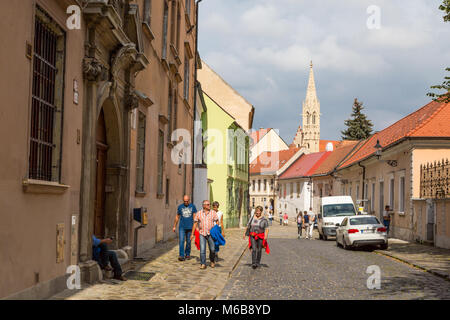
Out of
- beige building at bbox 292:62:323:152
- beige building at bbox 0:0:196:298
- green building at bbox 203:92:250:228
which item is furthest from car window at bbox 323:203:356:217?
beige building at bbox 292:62:323:152

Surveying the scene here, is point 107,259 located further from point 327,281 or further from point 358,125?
point 358,125

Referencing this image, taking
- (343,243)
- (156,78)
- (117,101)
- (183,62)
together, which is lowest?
(343,243)

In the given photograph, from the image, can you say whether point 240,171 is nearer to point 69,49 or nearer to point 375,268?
point 375,268

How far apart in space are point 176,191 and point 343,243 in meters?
7.26

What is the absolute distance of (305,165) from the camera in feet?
243

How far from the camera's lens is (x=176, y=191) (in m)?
24.0

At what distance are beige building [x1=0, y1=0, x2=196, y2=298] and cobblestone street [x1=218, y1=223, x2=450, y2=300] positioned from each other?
2.90 metres

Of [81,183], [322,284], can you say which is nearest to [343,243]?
[322,284]

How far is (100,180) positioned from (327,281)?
5416mm

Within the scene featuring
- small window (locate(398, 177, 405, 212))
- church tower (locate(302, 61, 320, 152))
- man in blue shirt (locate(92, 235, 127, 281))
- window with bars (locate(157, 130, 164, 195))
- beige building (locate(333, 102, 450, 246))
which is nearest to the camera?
man in blue shirt (locate(92, 235, 127, 281))

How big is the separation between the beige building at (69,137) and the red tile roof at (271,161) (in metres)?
65.4

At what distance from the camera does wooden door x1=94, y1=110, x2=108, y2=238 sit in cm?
1264

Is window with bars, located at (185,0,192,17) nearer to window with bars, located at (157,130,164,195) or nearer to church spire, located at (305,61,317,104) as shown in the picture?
window with bars, located at (157,130,164,195)

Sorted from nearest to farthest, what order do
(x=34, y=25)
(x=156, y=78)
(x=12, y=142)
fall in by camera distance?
(x=12, y=142)
(x=34, y=25)
(x=156, y=78)
